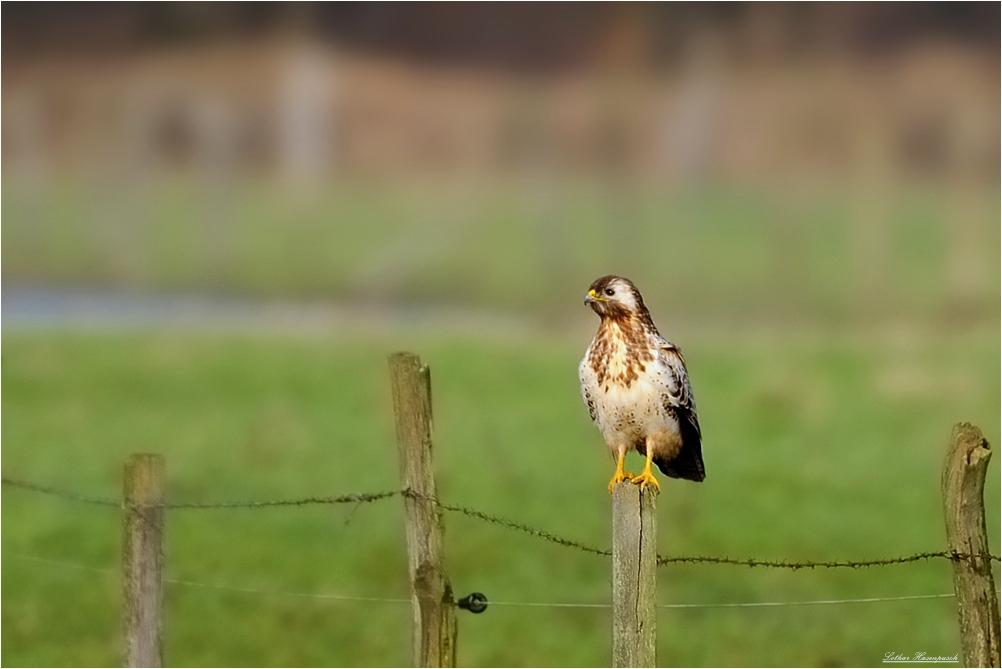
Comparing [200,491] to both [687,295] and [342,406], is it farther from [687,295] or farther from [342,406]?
[687,295]

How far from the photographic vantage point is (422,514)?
460 cm

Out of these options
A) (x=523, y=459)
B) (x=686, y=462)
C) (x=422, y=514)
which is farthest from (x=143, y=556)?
(x=523, y=459)

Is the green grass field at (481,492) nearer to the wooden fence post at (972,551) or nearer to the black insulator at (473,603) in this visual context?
the black insulator at (473,603)

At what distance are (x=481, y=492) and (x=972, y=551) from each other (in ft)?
21.6

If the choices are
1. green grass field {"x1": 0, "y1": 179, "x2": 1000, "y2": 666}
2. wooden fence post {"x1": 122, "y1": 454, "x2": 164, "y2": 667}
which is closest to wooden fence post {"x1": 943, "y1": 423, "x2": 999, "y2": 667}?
wooden fence post {"x1": 122, "y1": 454, "x2": 164, "y2": 667}

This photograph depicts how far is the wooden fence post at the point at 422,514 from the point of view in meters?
4.60

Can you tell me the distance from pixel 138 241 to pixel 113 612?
22.8 m

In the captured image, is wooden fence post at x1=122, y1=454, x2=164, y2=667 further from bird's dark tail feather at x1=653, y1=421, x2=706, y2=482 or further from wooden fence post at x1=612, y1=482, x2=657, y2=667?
bird's dark tail feather at x1=653, y1=421, x2=706, y2=482

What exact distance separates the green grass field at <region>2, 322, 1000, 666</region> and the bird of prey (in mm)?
2940

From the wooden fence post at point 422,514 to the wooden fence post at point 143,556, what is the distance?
0.87 metres

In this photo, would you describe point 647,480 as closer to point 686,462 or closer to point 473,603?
point 686,462

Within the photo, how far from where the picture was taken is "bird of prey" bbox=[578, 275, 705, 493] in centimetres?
479

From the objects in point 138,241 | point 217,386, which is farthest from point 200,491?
point 138,241

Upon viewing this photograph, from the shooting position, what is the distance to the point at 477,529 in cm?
973
